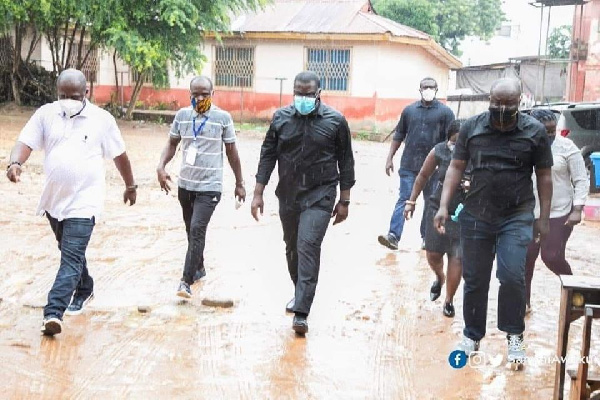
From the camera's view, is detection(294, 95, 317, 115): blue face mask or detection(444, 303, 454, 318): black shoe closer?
detection(294, 95, 317, 115): blue face mask

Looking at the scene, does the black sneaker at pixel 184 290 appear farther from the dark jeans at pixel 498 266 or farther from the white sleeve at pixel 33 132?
the dark jeans at pixel 498 266

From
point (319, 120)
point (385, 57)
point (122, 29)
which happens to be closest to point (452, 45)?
point (385, 57)

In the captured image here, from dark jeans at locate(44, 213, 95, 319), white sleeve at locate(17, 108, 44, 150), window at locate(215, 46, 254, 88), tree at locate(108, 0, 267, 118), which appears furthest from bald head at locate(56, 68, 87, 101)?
window at locate(215, 46, 254, 88)

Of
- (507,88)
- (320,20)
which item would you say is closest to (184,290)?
(507,88)

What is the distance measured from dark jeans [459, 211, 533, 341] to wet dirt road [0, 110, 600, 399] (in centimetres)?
30

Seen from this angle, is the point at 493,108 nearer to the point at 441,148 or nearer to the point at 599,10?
the point at 441,148

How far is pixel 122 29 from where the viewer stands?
80.1ft

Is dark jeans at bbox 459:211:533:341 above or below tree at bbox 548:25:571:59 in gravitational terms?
below

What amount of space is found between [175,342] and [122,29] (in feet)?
64.4

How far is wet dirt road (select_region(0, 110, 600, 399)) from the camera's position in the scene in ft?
17.0

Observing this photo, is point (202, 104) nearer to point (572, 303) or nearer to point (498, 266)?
point (498, 266)

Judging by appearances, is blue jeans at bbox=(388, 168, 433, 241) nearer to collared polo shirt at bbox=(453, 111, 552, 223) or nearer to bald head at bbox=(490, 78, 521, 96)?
collared polo shirt at bbox=(453, 111, 552, 223)

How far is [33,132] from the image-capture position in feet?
20.0

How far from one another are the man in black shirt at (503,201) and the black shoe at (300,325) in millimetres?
1104
